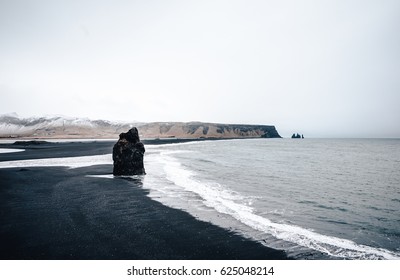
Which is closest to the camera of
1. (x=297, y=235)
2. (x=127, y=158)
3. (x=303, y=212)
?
(x=297, y=235)

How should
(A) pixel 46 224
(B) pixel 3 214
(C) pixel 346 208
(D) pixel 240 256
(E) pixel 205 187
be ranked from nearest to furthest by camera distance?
(D) pixel 240 256 < (A) pixel 46 224 < (B) pixel 3 214 < (C) pixel 346 208 < (E) pixel 205 187

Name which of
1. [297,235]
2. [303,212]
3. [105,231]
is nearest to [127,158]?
[105,231]

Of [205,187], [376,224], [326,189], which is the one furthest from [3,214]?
[326,189]

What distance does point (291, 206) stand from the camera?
13859 millimetres

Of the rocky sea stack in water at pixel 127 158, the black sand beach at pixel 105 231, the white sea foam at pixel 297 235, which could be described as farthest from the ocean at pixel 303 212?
the rocky sea stack in water at pixel 127 158

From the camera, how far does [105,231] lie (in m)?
8.63

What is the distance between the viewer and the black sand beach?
280 inches

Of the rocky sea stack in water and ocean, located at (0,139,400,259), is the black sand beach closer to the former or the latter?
ocean, located at (0,139,400,259)

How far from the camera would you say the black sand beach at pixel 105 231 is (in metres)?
7.11

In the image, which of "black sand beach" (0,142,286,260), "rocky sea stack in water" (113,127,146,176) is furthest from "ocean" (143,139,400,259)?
"rocky sea stack in water" (113,127,146,176)

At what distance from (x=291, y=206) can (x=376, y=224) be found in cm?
397

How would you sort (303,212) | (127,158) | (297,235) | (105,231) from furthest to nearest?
(127,158)
(303,212)
(297,235)
(105,231)

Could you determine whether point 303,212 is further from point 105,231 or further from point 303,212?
point 105,231

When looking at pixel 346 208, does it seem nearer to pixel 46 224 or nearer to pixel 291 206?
pixel 291 206
